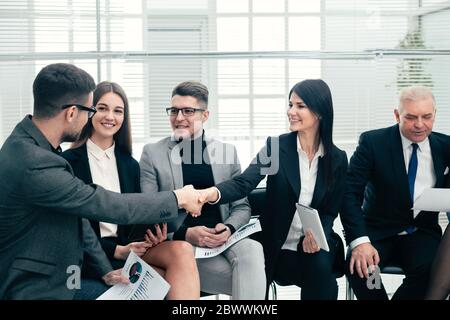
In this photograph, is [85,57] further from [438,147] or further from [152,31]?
[438,147]

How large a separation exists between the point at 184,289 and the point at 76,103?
3.09 feet

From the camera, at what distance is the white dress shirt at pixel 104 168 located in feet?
8.81

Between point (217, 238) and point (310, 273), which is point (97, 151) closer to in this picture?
point (217, 238)

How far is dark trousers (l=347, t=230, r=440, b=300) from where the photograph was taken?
2.72 meters

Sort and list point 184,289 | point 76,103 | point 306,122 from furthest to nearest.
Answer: point 306,122 → point 184,289 → point 76,103

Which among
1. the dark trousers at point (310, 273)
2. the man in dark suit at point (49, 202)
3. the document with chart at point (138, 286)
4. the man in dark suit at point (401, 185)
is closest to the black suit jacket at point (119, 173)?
the document with chart at point (138, 286)

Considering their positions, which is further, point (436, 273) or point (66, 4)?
point (66, 4)

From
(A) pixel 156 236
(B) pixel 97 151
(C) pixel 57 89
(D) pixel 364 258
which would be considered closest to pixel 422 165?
(D) pixel 364 258

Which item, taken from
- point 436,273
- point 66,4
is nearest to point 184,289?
point 436,273

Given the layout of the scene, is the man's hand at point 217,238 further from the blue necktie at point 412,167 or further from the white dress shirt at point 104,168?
the blue necktie at point 412,167

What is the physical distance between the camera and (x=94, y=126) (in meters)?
2.75

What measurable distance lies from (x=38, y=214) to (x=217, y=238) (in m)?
0.98

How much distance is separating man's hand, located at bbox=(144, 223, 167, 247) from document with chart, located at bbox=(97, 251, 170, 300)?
0.21 m
